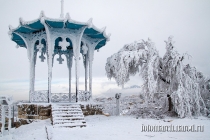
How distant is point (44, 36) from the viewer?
45.7ft

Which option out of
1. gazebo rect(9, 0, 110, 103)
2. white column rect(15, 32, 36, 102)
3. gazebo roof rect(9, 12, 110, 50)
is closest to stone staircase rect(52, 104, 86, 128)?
gazebo rect(9, 0, 110, 103)

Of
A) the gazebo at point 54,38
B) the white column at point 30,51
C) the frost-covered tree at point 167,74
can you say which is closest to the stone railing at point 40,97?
the gazebo at point 54,38

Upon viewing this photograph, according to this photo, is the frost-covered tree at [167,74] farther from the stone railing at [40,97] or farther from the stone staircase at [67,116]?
the stone railing at [40,97]

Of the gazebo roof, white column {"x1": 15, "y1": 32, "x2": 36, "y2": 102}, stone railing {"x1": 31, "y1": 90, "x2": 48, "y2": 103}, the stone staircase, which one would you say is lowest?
the stone staircase

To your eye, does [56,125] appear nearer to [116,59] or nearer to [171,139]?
[171,139]

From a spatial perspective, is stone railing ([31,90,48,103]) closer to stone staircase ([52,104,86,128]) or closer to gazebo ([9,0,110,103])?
gazebo ([9,0,110,103])

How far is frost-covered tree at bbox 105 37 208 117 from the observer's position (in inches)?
516

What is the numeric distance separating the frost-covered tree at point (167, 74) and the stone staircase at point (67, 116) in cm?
377

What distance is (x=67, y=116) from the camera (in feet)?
38.4

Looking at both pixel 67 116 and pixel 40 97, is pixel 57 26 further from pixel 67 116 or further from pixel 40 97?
pixel 67 116

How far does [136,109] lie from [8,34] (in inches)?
423

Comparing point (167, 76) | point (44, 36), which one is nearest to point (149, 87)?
point (167, 76)

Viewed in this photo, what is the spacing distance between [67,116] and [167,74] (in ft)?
23.2

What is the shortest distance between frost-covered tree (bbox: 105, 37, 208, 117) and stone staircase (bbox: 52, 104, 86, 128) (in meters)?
3.77
